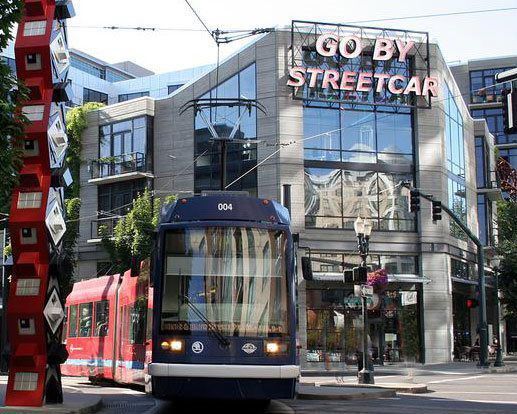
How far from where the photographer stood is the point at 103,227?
42344mm

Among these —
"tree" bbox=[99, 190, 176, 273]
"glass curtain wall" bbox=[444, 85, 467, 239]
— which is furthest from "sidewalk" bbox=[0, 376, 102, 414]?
"glass curtain wall" bbox=[444, 85, 467, 239]

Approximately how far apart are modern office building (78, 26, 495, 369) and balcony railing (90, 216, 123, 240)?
107 inches

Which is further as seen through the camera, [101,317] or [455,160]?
Result: [455,160]

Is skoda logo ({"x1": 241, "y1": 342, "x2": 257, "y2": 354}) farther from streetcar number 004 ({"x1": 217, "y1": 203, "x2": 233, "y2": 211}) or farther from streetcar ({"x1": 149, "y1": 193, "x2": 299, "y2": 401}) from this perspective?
streetcar number 004 ({"x1": 217, "y1": 203, "x2": 233, "y2": 211})

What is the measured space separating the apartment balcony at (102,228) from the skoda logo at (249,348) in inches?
1183

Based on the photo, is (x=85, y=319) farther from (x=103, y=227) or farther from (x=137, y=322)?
(x=103, y=227)

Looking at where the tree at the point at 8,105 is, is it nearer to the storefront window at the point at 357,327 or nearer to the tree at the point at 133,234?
the tree at the point at 133,234

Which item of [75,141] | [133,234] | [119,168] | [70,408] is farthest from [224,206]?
[75,141]

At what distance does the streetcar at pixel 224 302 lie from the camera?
41.7 feet

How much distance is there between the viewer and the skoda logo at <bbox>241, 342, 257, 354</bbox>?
12.8 m

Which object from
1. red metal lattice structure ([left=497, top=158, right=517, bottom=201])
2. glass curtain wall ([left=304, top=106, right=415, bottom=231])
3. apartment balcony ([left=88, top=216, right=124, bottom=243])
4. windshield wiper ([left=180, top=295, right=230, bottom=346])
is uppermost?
red metal lattice structure ([left=497, top=158, right=517, bottom=201])

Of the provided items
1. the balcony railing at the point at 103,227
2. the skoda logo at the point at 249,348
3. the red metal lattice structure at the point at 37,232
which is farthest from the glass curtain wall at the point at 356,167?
the skoda logo at the point at 249,348

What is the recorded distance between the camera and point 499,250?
153 ft

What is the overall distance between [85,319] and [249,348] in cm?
1303
